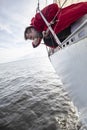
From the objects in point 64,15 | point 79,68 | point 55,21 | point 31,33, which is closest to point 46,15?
point 55,21

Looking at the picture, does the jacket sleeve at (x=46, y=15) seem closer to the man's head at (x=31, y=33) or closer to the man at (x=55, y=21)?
the man at (x=55, y=21)

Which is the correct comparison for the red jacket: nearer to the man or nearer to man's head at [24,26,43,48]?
the man

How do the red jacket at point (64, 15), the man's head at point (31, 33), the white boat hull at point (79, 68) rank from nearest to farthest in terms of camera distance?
the white boat hull at point (79, 68) → the red jacket at point (64, 15) → the man's head at point (31, 33)

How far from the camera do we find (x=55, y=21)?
4188mm

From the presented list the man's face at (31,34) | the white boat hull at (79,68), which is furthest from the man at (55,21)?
the white boat hull at (79,68)

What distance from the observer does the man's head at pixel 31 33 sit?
4703mm

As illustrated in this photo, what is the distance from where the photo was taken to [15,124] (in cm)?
659

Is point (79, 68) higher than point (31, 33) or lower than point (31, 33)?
lower

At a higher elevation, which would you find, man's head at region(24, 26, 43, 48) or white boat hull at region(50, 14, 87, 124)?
man's head at region(24, 26, 43, 48)

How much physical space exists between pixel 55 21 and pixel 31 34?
93 cm

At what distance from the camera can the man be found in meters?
3.85

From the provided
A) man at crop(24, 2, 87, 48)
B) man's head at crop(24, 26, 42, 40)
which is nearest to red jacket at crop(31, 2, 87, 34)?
man at crop(24, 2, 87, 48)

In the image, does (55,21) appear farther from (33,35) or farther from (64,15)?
(33,35)

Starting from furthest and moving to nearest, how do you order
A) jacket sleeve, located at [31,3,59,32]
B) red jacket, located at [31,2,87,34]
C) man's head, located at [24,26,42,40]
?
man's head, located at [24,26,42,40] < jacket sleeve, located at [31,3,59,32] < red jacket, located at [31,2,87,34]
